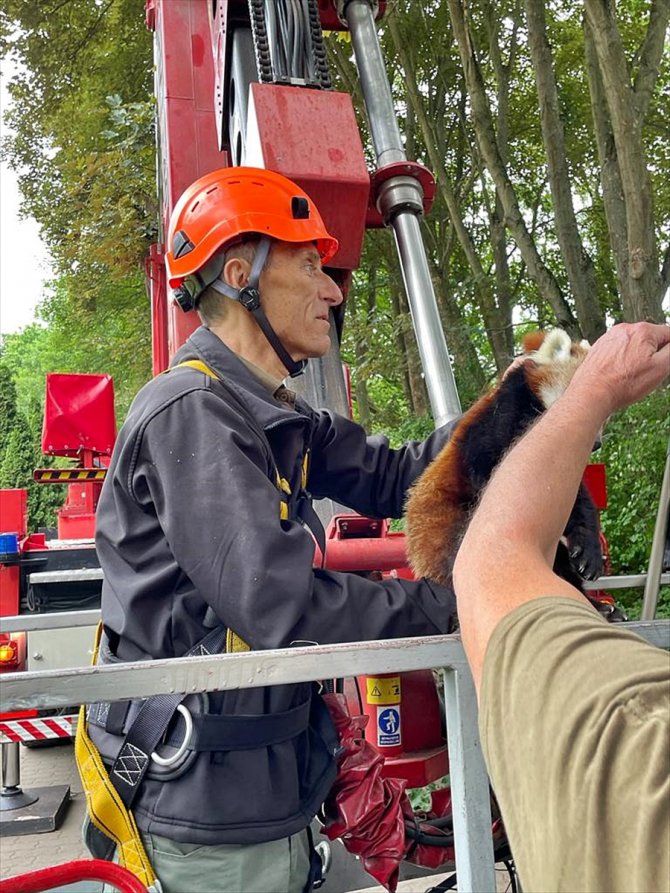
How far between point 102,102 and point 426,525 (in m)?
13.6

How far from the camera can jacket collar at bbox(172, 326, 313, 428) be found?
183cm

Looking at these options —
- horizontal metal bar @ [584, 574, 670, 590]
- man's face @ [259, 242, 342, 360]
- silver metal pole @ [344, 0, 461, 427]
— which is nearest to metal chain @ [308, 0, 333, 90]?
silver metal pole @ [344, 0, 461, 427]

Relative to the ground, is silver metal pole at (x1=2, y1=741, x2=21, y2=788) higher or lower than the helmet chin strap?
lower

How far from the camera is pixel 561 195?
961 cm

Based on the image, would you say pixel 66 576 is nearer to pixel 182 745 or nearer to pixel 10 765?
pixel 10 765

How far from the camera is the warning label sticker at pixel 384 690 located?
202 cm

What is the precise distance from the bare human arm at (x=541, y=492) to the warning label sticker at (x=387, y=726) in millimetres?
1095

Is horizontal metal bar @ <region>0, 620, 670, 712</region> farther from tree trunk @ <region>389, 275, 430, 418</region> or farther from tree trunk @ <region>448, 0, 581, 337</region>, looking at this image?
tree trunk @ <region>389, 275, 430, 418</region>

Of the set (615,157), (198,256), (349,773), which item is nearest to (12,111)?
(615,157)

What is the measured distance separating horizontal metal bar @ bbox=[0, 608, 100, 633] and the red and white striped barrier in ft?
1.62

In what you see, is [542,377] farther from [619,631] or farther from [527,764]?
[527,764]

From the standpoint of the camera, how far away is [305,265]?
2.29 metres

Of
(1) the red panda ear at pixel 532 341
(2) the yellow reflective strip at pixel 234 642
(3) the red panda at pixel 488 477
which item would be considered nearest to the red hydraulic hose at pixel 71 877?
(2) the yellow reflective strip at pixel 234 642

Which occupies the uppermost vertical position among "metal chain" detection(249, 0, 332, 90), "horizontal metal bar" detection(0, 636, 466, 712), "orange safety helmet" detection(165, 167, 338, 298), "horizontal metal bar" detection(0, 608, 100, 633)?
"metal chain" detection(249, 0, 332, 90)
